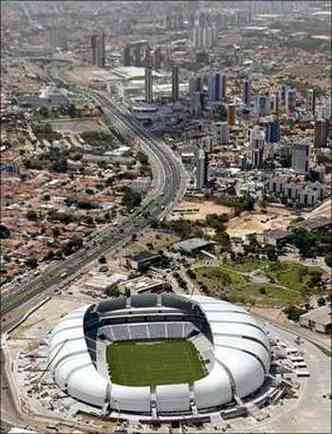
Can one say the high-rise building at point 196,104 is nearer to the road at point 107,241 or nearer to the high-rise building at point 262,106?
the high-rise building at point 262,106

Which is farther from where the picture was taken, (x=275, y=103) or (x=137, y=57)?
(x=137, y=57)

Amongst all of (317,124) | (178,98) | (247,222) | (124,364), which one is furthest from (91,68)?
(124,364)

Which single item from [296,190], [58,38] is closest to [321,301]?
[296,190]

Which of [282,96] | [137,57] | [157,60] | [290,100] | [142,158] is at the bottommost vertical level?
[142,158]

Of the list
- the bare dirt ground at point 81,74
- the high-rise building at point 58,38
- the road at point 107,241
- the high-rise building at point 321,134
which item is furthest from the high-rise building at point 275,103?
the high-rise building at point 58,38

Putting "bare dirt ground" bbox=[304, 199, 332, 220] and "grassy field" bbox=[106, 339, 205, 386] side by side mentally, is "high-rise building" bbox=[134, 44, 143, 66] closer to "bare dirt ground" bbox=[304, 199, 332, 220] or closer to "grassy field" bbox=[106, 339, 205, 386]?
"bare dirt ground" bbox=[304, 199, 332, 220]

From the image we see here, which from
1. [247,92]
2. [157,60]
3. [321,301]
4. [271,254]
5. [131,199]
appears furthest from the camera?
[157,60]

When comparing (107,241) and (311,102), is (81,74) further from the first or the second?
(107,241)
